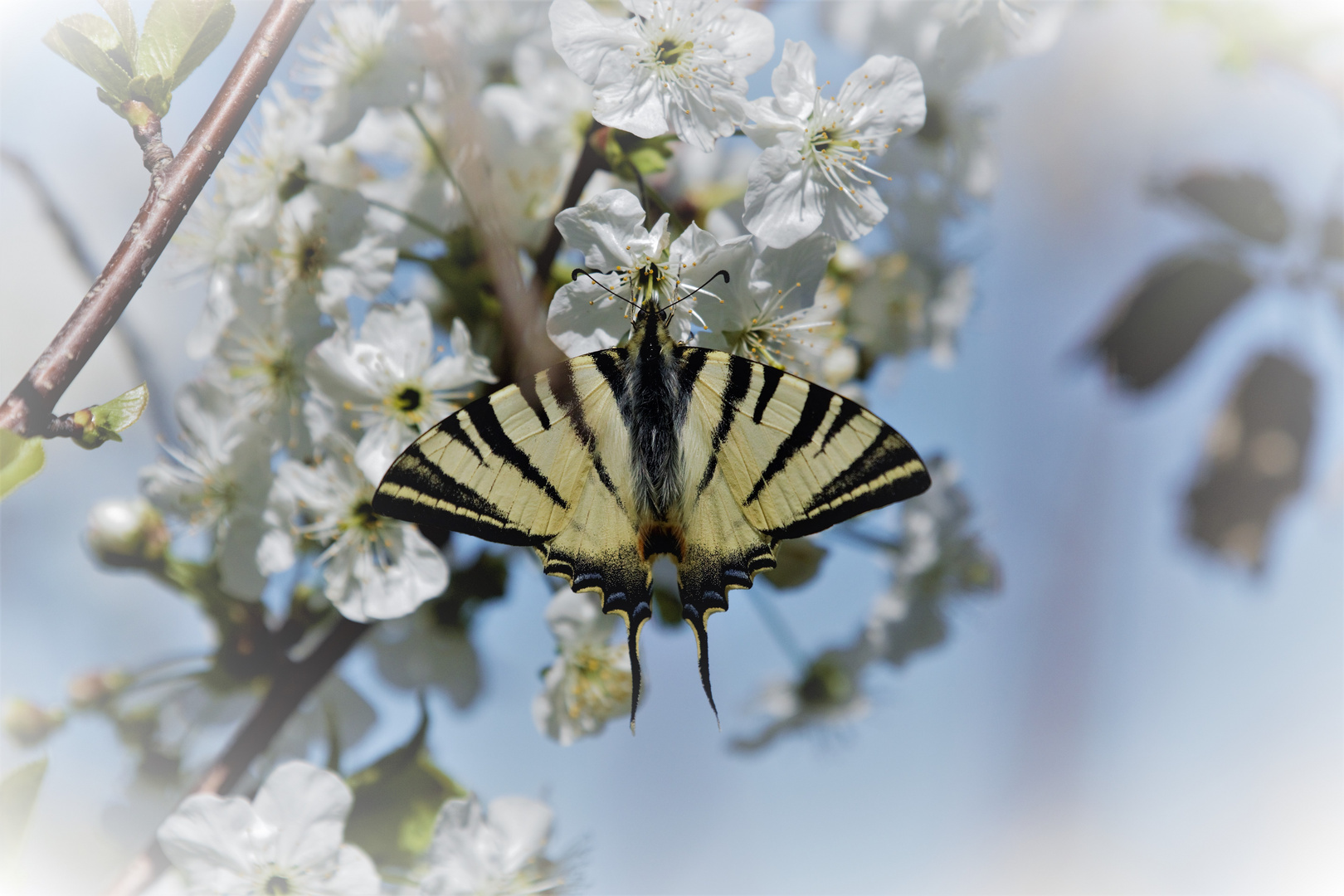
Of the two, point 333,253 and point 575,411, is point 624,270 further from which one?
point 333,253

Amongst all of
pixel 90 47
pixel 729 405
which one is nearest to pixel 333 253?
pixel 90 47

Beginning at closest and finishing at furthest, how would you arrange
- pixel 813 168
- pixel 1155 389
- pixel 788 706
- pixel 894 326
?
pixel 813 168, pixel 894 326, pixel 788 706, pixel 1155 389

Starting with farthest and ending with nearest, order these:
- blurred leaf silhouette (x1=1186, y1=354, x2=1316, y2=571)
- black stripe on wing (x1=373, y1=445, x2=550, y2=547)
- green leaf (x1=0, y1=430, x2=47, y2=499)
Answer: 1. blurred leaf silhouette (x1=1186, y1=354, x2=1316, y2=571)
2. black stripe on wing (x1=373, y1=445, x2=550, y2=547)
3. green leaf (x1=0, y1=430, x2=47, y2=499)

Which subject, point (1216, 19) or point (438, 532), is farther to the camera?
point (1216, 19)

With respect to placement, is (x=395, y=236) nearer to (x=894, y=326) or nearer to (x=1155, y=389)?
(x=894, y=326)

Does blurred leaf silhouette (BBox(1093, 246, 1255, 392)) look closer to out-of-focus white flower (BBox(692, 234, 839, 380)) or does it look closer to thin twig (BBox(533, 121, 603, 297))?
out-of-focus white flower (BBox(692, 234, 839, 380))

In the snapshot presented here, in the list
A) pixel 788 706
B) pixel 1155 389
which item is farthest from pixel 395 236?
pixel 1155 389

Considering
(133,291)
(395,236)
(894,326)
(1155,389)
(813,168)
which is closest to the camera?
(133,291)

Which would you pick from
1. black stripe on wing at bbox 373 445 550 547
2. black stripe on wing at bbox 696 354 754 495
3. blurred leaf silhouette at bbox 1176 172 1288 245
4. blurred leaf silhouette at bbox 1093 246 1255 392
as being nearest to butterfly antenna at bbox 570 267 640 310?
black stripe on wing at bbox 696 354 754 495
